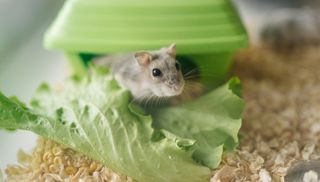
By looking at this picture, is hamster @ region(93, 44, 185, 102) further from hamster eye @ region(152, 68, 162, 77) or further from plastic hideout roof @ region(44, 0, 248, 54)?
plastic hideout roof @ region(44, 0, 248, 54)

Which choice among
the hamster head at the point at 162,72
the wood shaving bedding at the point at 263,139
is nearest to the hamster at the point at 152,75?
the hamster head at the point at 162,72

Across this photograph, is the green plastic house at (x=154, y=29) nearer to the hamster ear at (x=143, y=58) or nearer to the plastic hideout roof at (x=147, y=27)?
the plastic hideout roof at (x=147, y=27)

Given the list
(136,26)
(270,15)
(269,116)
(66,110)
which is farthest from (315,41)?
(66,110)

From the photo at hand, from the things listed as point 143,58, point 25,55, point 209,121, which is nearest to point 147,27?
point 143,58

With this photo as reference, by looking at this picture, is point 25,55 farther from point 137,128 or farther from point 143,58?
point 137,128

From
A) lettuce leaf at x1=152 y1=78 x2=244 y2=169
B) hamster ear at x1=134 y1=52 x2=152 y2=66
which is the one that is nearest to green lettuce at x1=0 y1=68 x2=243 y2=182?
lettuce leaf at x1=152 y1=78 x2=244 y2=169

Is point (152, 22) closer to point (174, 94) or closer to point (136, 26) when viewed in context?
point (136, 26)

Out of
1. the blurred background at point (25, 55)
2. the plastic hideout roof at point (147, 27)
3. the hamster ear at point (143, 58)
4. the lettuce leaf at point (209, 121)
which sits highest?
the hamster ear at point (143, 58)
